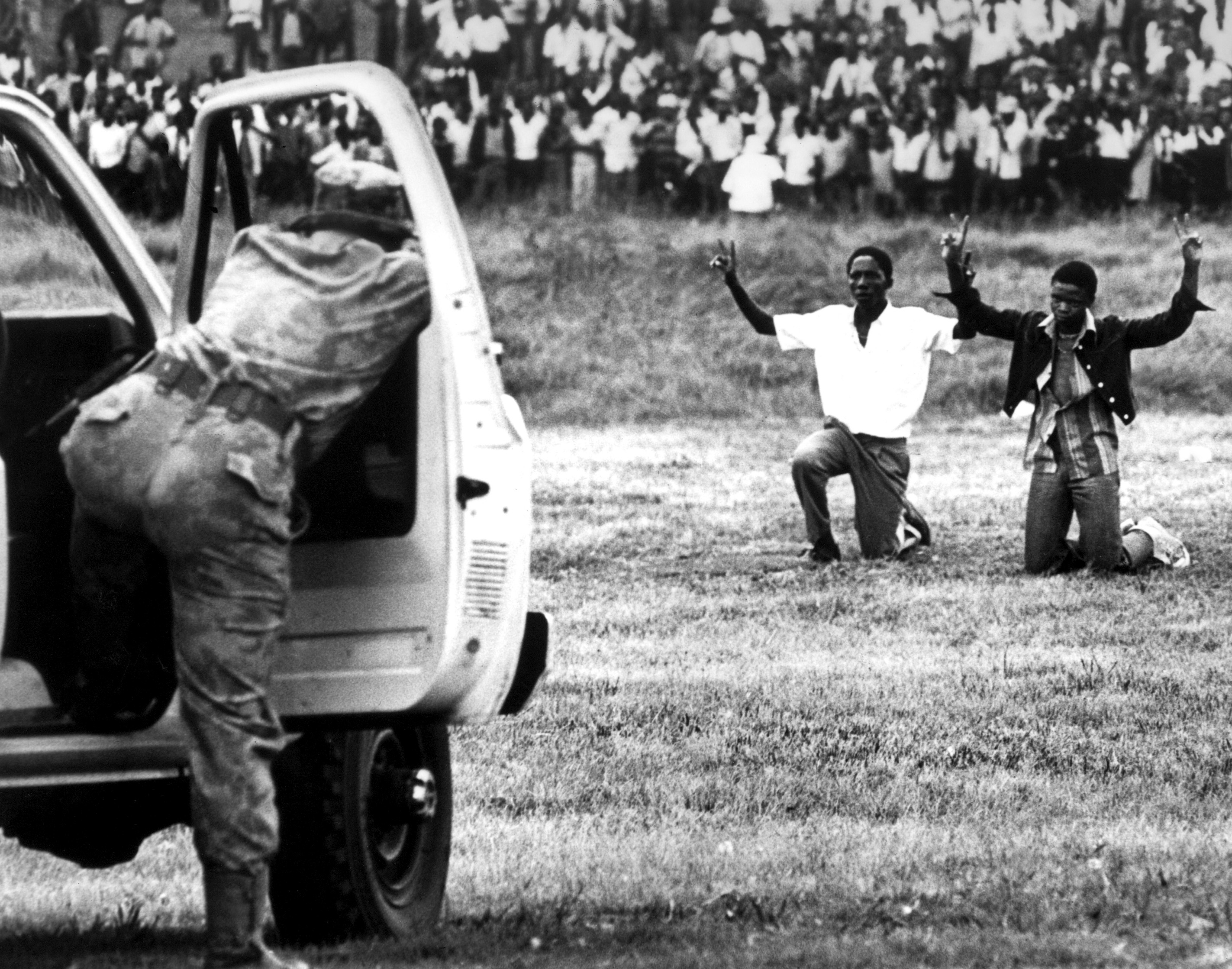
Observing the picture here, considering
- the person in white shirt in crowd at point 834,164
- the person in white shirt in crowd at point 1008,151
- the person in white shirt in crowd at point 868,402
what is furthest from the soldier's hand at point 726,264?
the person in white shirt in crowd at point 1008,151

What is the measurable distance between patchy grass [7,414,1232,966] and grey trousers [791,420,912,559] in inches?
7.5

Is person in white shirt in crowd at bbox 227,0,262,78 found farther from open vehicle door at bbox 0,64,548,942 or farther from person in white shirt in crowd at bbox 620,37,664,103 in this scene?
open vehicle door at bbox 0,64,548,942

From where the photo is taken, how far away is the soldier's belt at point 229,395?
480 cm

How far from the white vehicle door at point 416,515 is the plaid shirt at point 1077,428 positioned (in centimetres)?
786

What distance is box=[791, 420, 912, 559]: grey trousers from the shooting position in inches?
536

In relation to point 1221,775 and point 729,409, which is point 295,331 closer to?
point 1221,775

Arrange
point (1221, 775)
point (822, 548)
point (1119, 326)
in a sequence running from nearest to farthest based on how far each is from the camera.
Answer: point (1221, 775)
point (1119, 326)
point (822, 548)

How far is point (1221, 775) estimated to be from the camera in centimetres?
791

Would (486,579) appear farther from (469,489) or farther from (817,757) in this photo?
(817,757)

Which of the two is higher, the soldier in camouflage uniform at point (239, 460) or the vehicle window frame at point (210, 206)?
the vehicle window frame at point (210, 206)

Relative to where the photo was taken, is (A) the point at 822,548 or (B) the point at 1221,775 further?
(A) the point at 822,548

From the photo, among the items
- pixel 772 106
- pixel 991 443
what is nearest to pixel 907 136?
pixel 772 106

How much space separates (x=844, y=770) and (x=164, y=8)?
23.5 metres

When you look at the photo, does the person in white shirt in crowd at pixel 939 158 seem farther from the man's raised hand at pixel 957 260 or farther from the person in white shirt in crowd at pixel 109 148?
the man's raised hand at pixel 957 260
